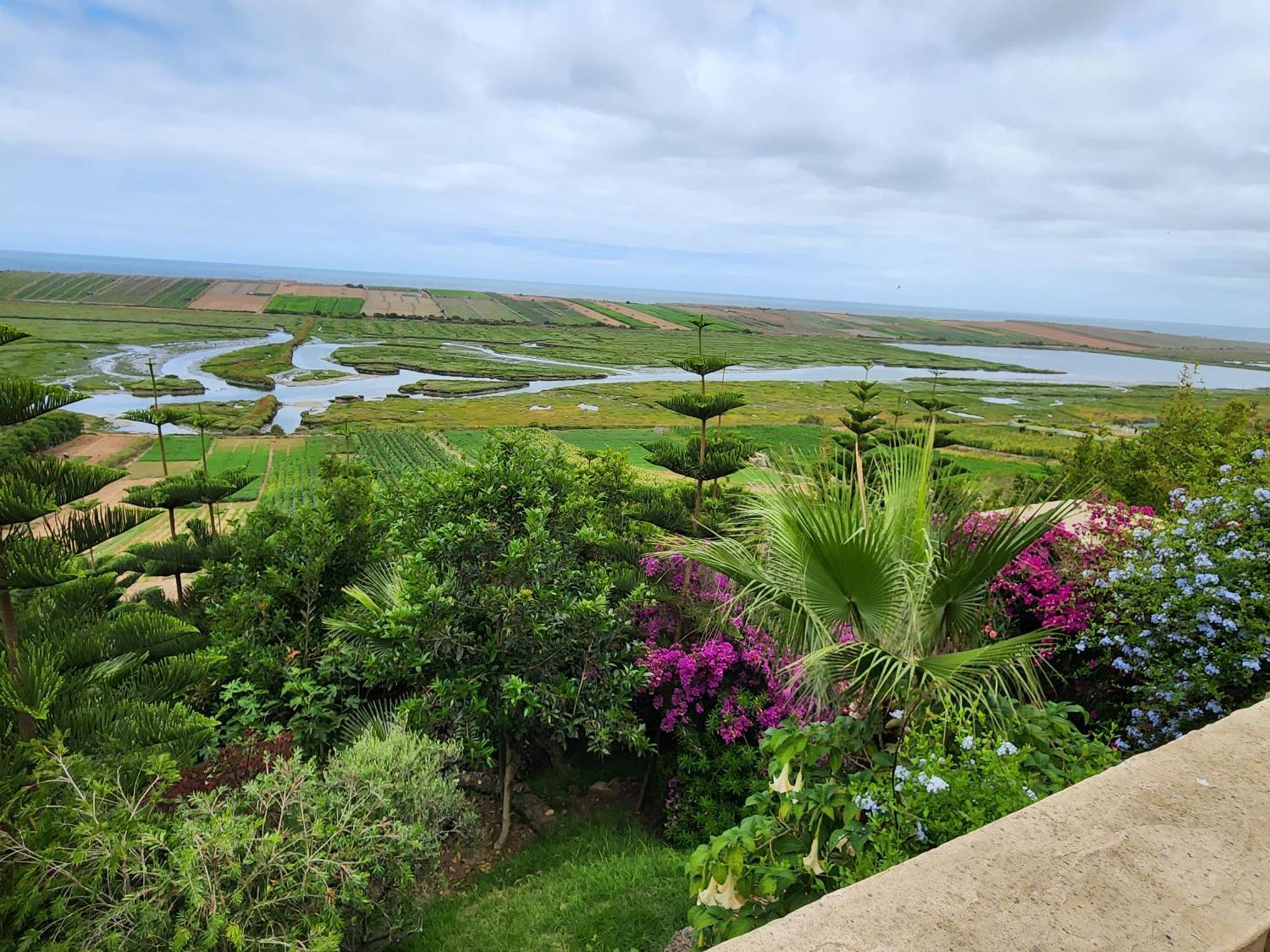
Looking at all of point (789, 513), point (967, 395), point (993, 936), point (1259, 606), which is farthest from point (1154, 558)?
point (967, 395)

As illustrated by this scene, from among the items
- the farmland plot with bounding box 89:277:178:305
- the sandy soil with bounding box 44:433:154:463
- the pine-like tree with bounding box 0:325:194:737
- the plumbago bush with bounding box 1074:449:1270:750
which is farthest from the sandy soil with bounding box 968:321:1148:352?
the farmland plot with bounding box 89:277:178:305

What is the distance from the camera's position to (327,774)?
358cm

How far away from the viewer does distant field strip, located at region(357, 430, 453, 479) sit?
1058 inches

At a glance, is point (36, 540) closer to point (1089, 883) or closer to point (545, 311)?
point (1089, 883)

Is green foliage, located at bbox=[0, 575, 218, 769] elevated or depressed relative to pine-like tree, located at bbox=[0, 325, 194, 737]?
depressed

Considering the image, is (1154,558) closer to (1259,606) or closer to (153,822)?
(1259,606)

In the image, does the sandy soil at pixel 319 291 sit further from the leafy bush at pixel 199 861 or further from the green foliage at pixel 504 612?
the leafy bush at pixel 199 861

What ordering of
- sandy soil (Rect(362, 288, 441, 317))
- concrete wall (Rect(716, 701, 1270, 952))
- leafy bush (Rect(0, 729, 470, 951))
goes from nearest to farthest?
concrete wall (Rect(716, 701, 1270, 952)), leafy bush (Rect(0, 729, 470, 951)), sandy soil (Rect(362, 288, 441, 317))

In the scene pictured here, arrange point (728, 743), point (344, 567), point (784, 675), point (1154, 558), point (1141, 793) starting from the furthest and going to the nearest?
point (344, 567) → point (728, 743) → point (784, 675) → point (1154, 558) → point (1141, 793)

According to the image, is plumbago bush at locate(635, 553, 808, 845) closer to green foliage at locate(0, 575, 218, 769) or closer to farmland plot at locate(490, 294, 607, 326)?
green foliage at locate(0, 575, 218, 769)

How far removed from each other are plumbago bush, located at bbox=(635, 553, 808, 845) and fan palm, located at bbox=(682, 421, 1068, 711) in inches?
77.7

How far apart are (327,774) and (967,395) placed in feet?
187

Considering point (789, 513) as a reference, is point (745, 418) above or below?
below

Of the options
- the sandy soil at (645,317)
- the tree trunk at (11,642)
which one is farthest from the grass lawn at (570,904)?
the sandy soil at (645,317)
